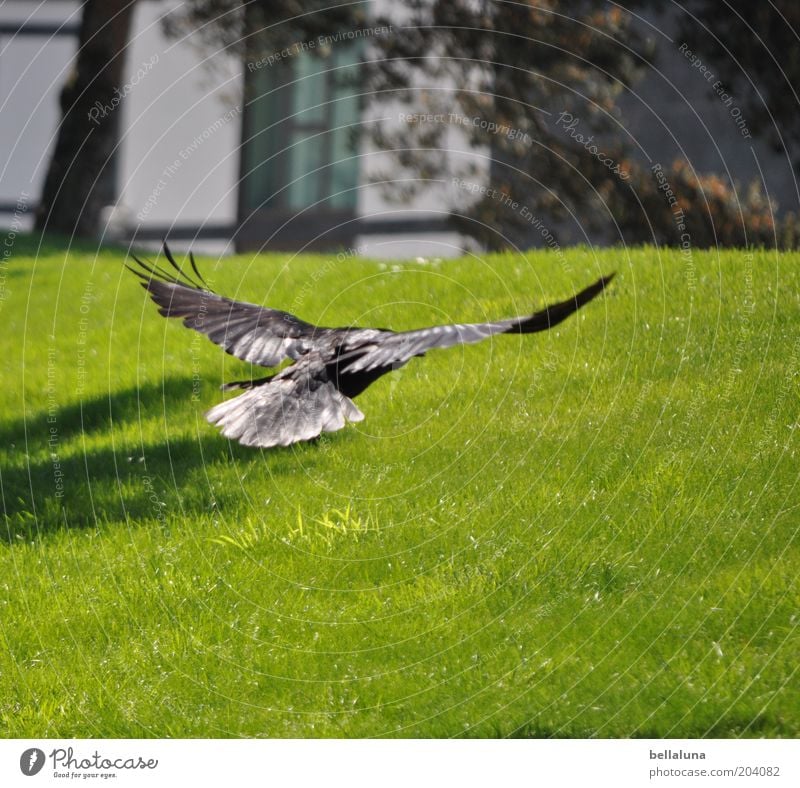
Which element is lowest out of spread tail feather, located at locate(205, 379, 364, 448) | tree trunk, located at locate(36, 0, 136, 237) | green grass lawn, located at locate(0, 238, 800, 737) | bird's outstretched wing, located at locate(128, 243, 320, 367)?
green grass lawn, located at locate(0, 238, 800, 737)

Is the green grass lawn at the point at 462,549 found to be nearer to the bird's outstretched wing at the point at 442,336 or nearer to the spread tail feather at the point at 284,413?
the spread tail feather at the point at 284,413

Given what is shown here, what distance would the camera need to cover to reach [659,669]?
4.86 metres

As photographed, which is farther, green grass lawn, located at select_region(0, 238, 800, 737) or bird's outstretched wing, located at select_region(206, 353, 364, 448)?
bird's outstretched wing, located at select_region(206, 353, 364, 448)

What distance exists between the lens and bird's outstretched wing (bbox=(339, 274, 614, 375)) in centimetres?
564

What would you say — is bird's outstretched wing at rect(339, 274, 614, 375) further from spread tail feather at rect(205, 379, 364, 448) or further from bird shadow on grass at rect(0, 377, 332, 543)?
bird shadow on grass at rect(0, 377, 332, 543)

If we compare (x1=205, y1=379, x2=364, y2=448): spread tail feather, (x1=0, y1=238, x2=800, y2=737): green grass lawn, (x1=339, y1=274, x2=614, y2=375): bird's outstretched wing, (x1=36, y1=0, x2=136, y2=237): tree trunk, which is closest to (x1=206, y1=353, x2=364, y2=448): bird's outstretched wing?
(x1=205, y1=379, x2=364, y2=448): spread tail feather

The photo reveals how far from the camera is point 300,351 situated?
6969 millimetres

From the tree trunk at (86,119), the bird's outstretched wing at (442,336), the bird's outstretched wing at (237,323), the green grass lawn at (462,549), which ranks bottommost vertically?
the green grass lawn at (462,549)

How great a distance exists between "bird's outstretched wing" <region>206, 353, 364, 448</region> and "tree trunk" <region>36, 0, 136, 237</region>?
9.94 m

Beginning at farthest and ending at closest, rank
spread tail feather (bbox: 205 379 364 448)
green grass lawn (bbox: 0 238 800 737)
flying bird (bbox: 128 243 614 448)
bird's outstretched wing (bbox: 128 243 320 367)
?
1. bird's outstretched wing (bbox: 128 243 320 367)
2. spread tail feather (bbox: 205 379 364 448)
3. flying bird (bbox: 128 243 614 448)
4. green grass lawn (bbox: 0 238 800 737)

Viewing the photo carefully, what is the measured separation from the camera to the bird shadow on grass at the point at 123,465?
6609mm

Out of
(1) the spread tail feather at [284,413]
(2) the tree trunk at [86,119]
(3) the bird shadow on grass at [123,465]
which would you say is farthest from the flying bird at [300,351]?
(2) the tree trunk at [86,119]

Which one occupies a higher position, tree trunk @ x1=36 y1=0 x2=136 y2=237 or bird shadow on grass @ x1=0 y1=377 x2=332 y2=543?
tree trunk @ x1=36 y1=0 x2=136 y2=237

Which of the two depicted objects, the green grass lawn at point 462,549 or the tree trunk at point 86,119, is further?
the tree trunk at point 86,119
